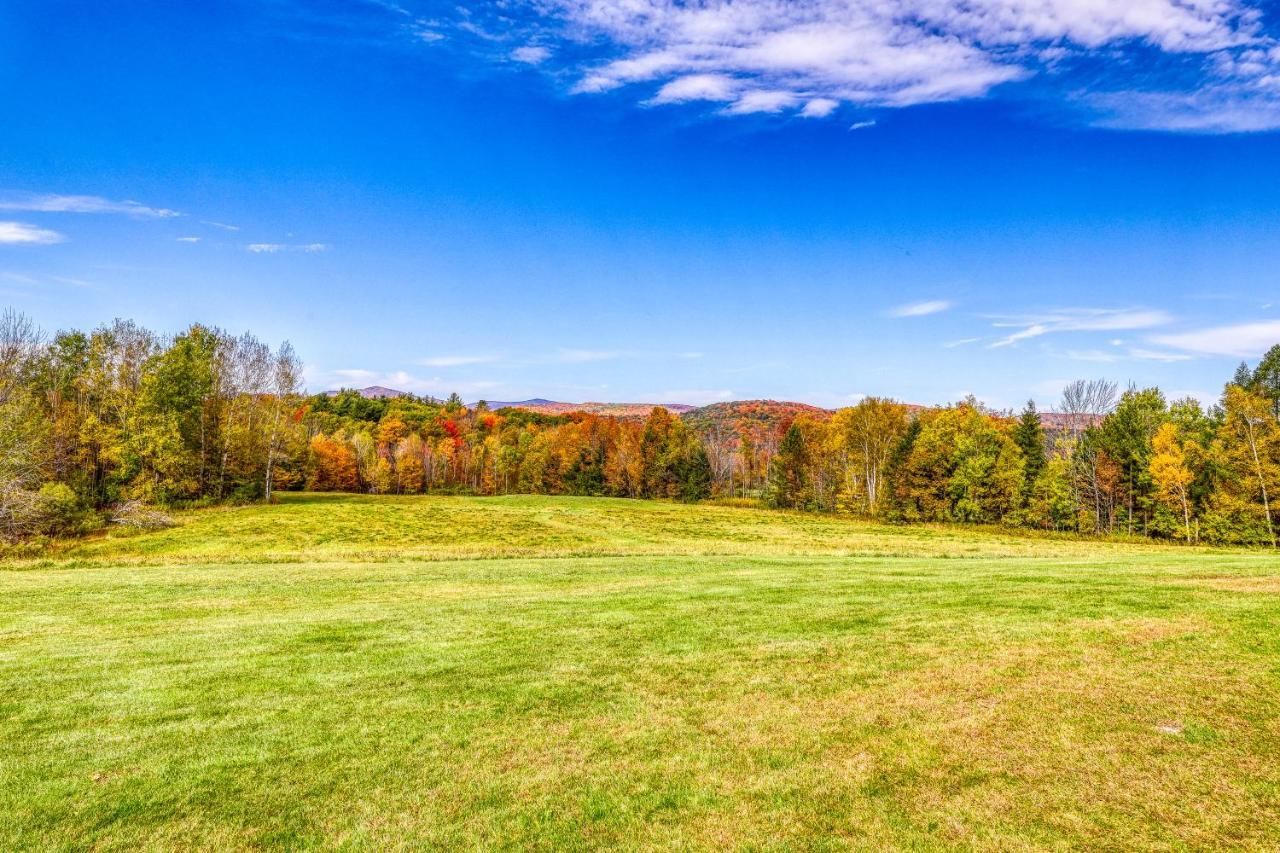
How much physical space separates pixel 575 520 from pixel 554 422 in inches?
3247

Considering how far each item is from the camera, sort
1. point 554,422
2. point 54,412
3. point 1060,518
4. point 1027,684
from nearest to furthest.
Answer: point 1027,684, point 54,412, point 1060,518, point 554,422

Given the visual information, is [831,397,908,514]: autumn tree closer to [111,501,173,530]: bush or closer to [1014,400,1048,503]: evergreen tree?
[1014,400,1048,503]: evergreen tree

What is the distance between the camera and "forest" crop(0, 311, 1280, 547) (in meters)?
48.3

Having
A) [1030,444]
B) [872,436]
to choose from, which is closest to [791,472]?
[872,436]

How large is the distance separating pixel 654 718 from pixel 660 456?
302 ft

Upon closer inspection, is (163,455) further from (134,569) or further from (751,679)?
(751,679)

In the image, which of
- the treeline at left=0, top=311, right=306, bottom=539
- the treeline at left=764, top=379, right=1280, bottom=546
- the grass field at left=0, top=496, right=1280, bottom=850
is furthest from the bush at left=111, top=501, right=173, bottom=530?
the treeline at left=764, top=379, right=1280, bottom=546

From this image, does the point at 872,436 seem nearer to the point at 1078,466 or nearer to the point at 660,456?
the point at 1078,466

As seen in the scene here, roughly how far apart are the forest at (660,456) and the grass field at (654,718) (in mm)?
32945

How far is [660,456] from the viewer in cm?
9975

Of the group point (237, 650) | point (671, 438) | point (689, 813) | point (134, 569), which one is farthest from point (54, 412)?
point (671, 438)

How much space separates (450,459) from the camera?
371 feet

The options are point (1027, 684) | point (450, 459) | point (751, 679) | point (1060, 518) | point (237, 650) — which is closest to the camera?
point (1027, 684)

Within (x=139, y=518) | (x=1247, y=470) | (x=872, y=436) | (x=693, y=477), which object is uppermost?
(x=872, y=436)
